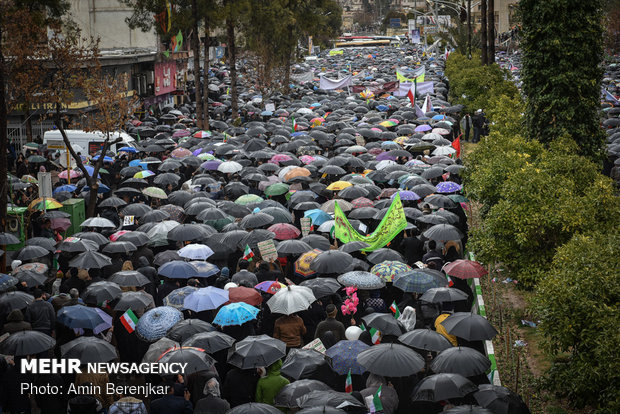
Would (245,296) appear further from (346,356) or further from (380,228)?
(380,228)

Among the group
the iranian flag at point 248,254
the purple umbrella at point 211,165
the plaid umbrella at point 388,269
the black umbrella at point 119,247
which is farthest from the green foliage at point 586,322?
the purple umbrella at point 211,165

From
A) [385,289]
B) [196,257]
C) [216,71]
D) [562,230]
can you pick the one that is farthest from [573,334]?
[216,71]

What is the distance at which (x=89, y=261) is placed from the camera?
13383mm

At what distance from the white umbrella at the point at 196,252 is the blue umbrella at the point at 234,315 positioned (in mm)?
3142

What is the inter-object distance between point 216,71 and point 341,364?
229 ft

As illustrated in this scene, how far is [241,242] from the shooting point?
1465cm

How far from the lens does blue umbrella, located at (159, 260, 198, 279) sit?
12.9 m

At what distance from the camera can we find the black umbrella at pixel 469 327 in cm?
1016

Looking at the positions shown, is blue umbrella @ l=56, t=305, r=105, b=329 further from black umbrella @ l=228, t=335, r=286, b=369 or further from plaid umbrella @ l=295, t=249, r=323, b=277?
plaid umbrella @ l=295, t=249, r=323, b=277

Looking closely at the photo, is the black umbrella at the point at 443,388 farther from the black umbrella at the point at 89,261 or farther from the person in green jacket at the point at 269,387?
the black umbrella at the point at 89,261

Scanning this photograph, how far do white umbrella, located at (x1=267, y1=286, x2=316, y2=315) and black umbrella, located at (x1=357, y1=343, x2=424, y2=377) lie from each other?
6.67 ft

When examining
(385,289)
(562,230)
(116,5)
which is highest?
(116,5)

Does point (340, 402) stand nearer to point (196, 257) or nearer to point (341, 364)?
point (341, 364)

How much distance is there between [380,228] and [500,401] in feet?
20.5
